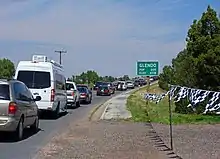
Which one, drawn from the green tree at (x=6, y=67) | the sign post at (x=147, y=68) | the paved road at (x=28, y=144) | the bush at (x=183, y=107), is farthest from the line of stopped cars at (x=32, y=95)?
the green tree at (x=6, y=67)

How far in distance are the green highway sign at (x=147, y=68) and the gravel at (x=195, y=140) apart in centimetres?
1337

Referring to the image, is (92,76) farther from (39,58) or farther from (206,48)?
(39,58)

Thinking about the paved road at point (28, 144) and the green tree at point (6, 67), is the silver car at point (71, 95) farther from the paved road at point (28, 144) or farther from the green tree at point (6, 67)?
the green tree at point (6, 67)

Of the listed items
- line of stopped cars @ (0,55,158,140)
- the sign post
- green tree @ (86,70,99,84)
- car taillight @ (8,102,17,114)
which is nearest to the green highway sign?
the sign post

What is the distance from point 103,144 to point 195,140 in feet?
8.88

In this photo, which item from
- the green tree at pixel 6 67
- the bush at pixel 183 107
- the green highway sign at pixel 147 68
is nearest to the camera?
the bush at pixel 183 107

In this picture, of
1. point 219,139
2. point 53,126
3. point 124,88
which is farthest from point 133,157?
point 124,88

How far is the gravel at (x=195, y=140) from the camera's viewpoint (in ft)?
38.9

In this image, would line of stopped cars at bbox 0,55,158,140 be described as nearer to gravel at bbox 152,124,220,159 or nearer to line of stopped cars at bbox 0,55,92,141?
line of stopped cars at bbox 0,55,92,141

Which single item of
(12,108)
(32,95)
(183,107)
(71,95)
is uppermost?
(32,95)

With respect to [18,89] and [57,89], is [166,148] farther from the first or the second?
[57,89]

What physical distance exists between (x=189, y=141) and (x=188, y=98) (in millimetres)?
10345

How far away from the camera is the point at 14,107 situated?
14.1 meters

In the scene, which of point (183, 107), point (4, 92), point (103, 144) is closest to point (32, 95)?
point (4, 92)
